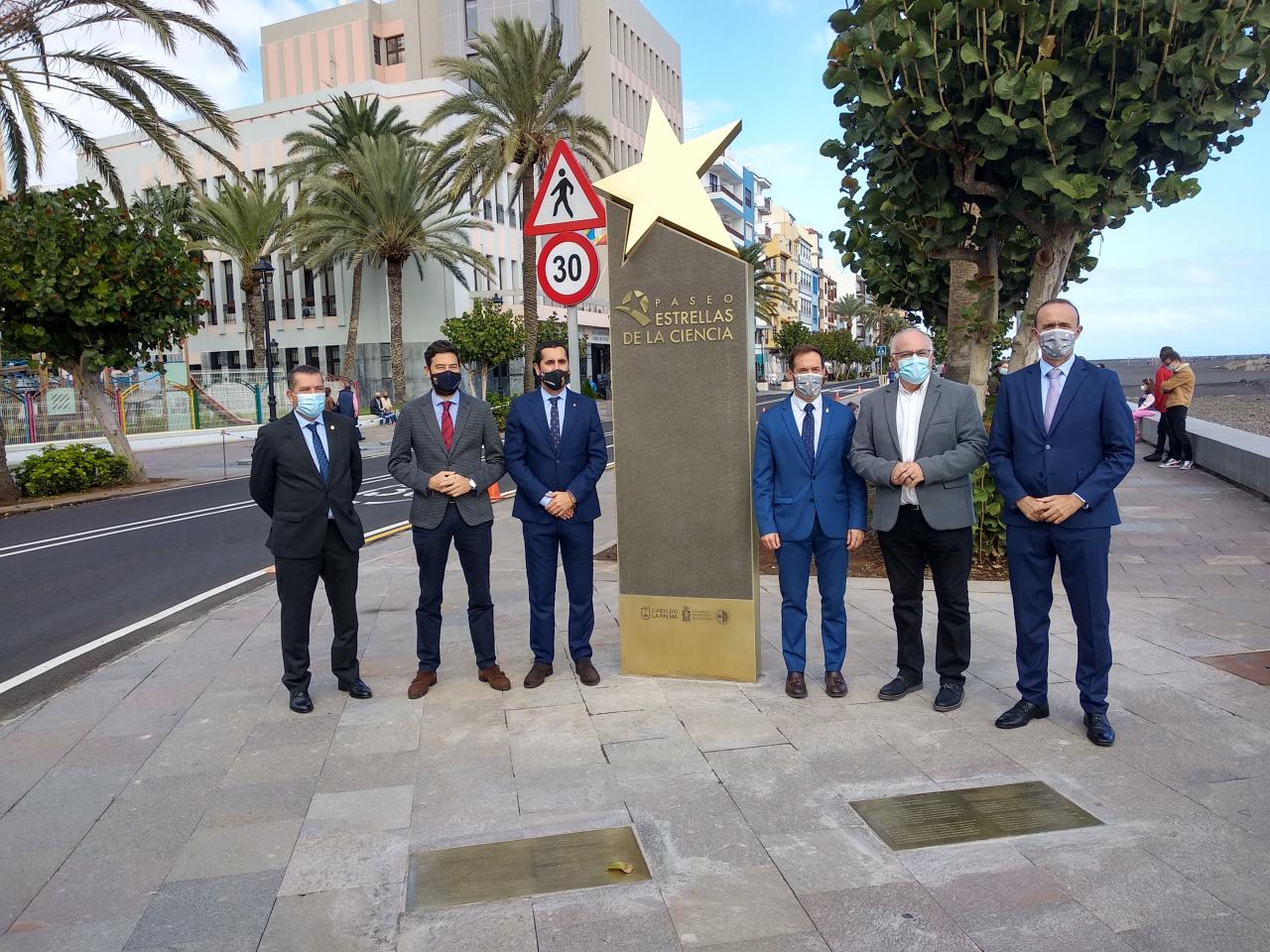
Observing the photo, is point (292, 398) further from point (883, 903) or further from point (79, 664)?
point (883, 903)

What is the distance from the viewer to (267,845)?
380 centimetres

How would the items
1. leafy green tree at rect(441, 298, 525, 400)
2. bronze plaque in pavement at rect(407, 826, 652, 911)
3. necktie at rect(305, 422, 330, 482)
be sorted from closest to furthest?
bronze plaque in pavement at rect(407, 826, 652, 911) → necktie at rect(305, 422, 330, 482) → leafy green tree at rect(441, 298, 525, 400)

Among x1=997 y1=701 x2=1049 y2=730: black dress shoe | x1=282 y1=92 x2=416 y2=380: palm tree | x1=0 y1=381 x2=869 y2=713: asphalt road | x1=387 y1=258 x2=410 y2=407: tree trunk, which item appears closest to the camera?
x1=997 y1=701 x2=1049 y2=730: black dress shoe

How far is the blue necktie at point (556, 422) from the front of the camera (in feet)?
18.7

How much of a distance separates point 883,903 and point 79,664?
5955 millimetres

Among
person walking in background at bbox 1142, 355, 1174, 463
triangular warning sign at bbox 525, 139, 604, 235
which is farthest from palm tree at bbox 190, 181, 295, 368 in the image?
triangular warning sign at bbox 525, 139, 604, 235

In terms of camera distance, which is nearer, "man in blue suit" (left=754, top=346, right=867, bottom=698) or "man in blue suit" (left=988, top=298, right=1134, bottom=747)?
"man in blue suit" (left=988, top=298, right=1134, bottom=747)

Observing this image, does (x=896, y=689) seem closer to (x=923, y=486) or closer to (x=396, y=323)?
(x=923, y=486)

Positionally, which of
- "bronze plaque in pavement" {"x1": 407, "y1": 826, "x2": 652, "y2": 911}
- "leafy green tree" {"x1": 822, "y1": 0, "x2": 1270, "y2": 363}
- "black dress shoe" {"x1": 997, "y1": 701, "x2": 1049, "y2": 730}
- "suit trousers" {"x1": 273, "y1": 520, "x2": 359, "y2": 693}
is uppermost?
"leafy green tree" {"x1": 822, "y1": 0, "x2": 1270, "y2": 363}

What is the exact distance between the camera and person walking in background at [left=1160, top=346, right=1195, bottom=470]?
1574cm

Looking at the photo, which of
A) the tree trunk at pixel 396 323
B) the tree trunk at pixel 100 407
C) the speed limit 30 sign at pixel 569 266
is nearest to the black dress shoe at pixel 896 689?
the speed limit 30 sign at pixel 569 266

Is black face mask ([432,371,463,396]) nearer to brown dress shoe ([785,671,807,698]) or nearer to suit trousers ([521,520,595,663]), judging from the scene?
suit trousers ([521,520,595,663])

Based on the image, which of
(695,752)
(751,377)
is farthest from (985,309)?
(695,752)

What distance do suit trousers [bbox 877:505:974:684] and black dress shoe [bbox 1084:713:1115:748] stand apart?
0.69 metres
